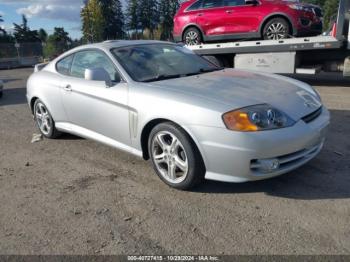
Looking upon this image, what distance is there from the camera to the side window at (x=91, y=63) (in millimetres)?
4324

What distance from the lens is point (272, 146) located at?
3.24m

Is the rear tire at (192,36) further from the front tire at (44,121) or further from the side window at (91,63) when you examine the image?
the side window at (91,63)

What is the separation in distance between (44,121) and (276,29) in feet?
21.2

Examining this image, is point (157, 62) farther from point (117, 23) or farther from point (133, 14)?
point (133, 14)

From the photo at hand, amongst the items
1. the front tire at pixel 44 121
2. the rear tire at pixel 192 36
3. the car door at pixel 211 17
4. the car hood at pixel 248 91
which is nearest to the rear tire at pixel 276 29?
the car door at pixel 211 17

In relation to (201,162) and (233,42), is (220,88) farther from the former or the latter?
(233,42)

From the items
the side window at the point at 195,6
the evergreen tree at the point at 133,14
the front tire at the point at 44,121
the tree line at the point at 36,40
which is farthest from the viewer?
the evergreen tree at the point at 133,14

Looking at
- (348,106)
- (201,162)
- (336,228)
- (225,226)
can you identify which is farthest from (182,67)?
(348,106)

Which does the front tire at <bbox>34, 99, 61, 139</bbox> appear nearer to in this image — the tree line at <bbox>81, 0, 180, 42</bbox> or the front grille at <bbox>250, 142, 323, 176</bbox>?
the front grille at <bbox>250, 142, 323, 176</bbox>

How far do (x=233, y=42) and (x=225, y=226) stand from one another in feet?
26.5

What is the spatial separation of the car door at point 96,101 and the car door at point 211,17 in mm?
6112

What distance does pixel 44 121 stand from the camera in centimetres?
573

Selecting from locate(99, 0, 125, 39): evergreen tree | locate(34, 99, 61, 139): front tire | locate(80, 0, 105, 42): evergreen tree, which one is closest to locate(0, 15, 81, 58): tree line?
locate(80, 0, 105, 42): evergreen tree

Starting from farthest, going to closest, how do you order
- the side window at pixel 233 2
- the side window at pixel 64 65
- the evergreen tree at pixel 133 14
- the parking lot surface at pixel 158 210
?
the evergreen tree at pixel 133 14 < the side window at pixel 233 2 < the side window at pixel 64 65 < the parking lot surface at pixel 158 210
